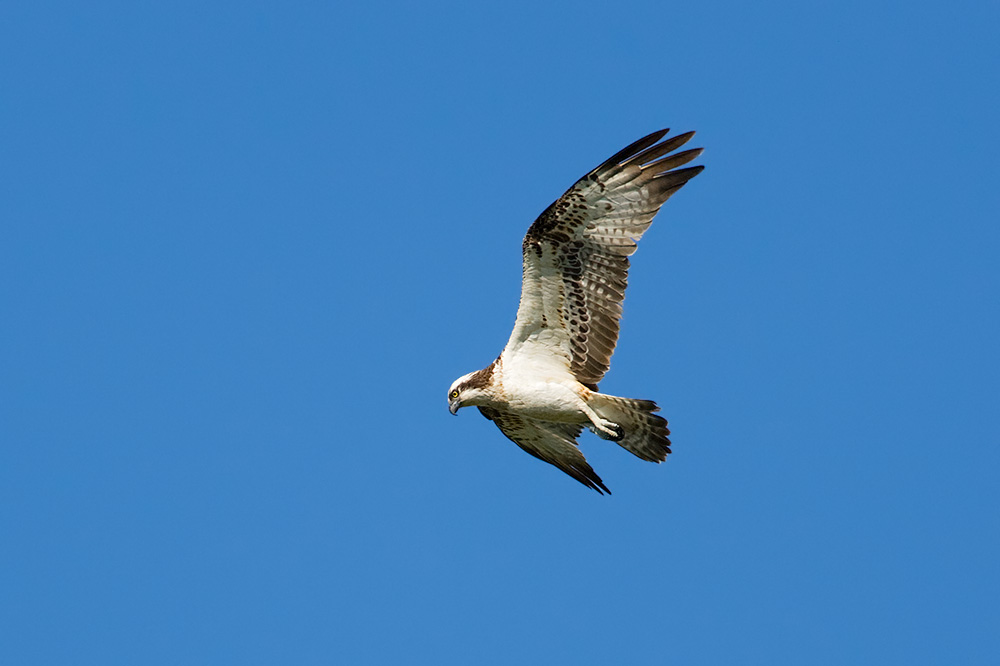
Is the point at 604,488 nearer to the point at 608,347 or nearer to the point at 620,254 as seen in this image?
the point at 608,347

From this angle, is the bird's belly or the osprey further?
the bird's belly

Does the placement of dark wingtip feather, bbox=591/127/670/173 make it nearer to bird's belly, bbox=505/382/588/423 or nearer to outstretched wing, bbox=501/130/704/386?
outstretched wing, bbox=501/130/704/386

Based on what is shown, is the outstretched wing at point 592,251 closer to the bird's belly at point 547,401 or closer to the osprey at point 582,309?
the osprey at point 582,309

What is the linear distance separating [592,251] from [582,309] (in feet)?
1.87

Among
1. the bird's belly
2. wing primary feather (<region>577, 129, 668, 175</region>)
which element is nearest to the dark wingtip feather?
wing primary feather (<region>577, 129, 668, 175</region>)

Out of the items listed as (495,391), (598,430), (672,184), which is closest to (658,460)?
(598,430)

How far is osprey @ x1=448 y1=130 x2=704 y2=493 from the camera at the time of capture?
1198 cm

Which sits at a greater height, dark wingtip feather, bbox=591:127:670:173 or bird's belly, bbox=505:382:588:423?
dark wingtip feather, bbox=591:127:670:173

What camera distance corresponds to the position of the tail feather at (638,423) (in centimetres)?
1237

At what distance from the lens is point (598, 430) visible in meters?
12.6

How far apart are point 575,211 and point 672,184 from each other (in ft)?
2.84

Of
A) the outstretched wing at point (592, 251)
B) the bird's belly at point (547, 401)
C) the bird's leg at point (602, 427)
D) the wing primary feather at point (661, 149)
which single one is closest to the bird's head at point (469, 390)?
the bird's belly at point (547, 401)

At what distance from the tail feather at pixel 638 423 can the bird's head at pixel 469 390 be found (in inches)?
39.8

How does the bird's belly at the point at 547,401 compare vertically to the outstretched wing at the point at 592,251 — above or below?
below
